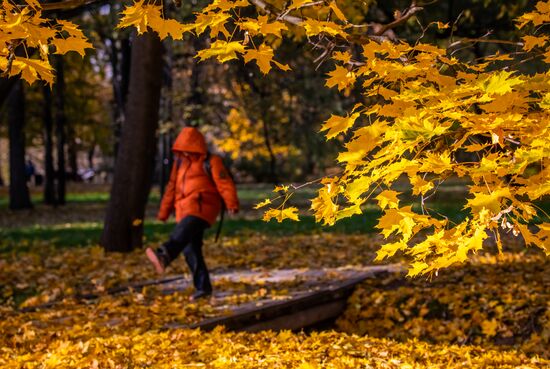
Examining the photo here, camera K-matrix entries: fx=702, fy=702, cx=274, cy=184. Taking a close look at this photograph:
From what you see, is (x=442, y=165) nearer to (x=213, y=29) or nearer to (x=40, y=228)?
(x=213, y=29)

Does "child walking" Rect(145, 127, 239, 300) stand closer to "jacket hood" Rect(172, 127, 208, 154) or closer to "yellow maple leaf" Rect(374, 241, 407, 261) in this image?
"jacket hood" Rect(172, 127, 208, 154)

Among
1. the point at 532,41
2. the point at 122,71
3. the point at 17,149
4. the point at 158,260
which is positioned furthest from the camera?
the point at 122,71

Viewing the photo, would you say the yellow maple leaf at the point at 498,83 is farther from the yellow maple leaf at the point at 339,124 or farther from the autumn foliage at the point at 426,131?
the yellow maple leaf at the point at 339,124

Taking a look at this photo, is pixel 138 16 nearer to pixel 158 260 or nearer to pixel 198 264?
pixel 158 260

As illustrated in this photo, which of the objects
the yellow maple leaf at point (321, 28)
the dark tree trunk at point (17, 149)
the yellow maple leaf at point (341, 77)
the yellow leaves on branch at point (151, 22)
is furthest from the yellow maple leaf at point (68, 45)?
the dark tree trunk at point (17, 149)

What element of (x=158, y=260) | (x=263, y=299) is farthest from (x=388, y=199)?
(x=263, y=299)

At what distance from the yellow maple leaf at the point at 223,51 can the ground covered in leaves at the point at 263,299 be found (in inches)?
58.7

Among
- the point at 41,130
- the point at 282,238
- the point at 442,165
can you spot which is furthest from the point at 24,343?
the point at 41,130

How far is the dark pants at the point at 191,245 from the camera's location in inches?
274

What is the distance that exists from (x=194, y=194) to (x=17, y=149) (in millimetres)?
15875

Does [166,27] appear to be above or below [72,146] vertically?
below

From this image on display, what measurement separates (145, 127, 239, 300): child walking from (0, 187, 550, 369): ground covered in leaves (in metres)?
0.56

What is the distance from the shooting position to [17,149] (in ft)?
69.8

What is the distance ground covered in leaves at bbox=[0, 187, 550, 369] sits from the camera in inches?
189
